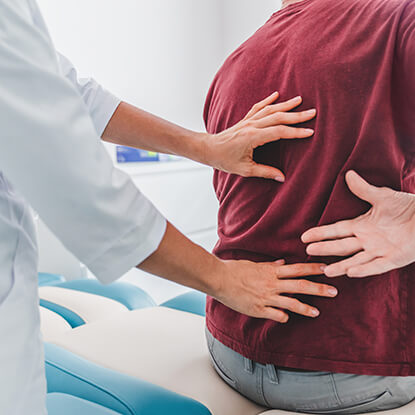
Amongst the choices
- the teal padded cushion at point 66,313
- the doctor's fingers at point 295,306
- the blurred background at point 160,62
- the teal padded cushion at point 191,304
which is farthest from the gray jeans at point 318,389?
the blurred background at point 160,62

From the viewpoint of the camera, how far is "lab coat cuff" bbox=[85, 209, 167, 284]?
69 cm

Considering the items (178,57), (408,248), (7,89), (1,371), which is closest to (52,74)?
(7,89)

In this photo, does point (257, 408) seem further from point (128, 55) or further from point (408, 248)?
point (128, 55)

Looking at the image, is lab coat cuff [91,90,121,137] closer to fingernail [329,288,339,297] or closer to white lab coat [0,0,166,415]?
white lab coat [0,0,166,415]

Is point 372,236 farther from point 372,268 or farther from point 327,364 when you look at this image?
point 327,364

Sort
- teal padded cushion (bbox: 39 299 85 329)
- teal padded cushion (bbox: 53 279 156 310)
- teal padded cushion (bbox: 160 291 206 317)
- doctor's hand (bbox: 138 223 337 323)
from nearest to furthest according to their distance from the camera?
doctor's hand (bbox: 138 223 337 323)
teal padded cushion (bbox: 160 291 206 317)
teal padded cushion (bbox: 39 299 85 329)
teal padded cushion (bbox: 53 279 156 310)

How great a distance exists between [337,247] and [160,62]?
3.00 metres

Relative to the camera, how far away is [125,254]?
694 mm

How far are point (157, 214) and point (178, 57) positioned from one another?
3.20 metres

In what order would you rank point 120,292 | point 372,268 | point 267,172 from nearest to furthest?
point 372,268
point 267,172
point 120,292

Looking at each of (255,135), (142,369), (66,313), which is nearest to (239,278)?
(255,135)

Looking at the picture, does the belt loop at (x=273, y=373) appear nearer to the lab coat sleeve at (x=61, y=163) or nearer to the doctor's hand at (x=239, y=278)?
the doctor's hand at (x=239, y=278)

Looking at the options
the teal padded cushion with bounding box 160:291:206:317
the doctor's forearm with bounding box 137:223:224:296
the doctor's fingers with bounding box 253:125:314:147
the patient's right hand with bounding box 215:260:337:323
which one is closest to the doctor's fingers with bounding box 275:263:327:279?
the patient's right hand with bounding box 215:260:337:323

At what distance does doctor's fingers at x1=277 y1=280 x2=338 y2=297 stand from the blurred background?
2.03 metres
